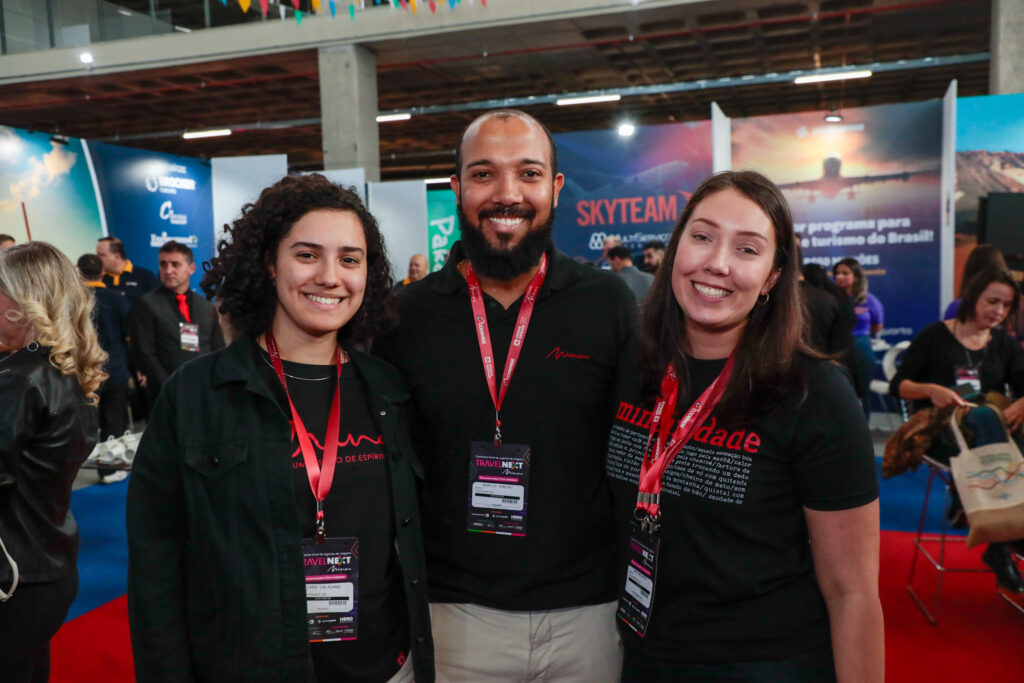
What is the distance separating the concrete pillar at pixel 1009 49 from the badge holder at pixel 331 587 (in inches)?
347

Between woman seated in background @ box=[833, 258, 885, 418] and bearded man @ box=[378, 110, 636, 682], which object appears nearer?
bearded man @ box=[378, 110, 636, 682]

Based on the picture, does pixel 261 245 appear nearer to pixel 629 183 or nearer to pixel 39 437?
pixel 39 437

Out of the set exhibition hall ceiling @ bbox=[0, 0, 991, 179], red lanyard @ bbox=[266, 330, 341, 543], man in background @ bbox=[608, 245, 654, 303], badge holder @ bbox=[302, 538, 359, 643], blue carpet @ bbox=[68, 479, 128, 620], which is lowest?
blue carpet @ bbox=[68, 479, 128, 620]

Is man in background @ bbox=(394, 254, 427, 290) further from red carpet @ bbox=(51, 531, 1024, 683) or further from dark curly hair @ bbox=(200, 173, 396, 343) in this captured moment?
dark curly hair @ bbox=(200, 173, 396, 343)

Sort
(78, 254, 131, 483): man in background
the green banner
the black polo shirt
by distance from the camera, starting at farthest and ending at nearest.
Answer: the green banner
(78, 254, 131, 483): man in background
the black polo shirt

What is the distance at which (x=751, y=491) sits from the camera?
52.4 inches

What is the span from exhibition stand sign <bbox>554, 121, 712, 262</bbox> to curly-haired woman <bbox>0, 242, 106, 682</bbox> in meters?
6.31

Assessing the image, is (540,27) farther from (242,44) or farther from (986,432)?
(986,432)

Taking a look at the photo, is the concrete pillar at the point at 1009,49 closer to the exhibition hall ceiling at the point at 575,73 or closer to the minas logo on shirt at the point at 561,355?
the exhibition hall ceiling at the point at 575,73

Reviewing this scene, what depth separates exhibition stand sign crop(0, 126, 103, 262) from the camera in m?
8.75

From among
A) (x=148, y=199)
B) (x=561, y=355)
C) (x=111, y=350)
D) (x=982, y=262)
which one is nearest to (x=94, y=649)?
(x=561, y=355)

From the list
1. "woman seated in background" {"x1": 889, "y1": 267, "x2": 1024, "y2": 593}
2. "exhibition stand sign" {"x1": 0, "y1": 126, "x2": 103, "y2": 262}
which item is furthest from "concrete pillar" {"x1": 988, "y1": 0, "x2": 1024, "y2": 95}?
"exhibition stand sign" {"x1": 0, "y1": 126, "x2": 103, "y2": 262}

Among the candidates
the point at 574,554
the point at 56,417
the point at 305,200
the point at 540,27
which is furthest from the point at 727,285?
the point at 540,27

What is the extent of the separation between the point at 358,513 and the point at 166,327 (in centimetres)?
428
